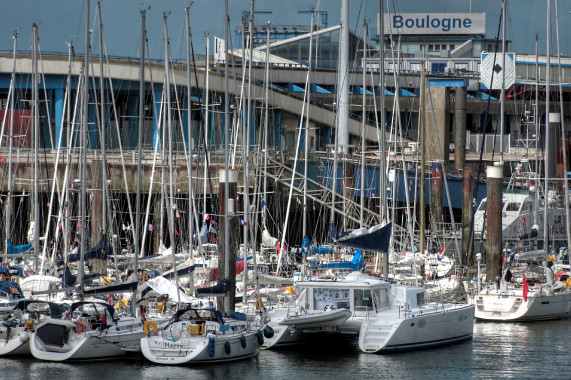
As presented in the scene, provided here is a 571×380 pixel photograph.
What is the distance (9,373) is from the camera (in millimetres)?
30438

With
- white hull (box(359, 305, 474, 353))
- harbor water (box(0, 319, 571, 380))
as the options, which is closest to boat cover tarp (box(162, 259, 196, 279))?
harbor water (box(0, 319, 571, 380))

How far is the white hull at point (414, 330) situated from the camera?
32875mm

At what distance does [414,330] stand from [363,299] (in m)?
1.81

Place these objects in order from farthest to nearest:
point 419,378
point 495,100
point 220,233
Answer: point 495,100 < point 220,233 < point 419,378

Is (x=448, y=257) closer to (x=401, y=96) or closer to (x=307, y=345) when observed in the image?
(x=307, y=345)

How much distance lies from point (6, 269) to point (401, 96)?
43643 millimetres

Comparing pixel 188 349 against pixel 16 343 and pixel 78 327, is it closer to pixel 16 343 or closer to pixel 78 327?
pixel 78 327

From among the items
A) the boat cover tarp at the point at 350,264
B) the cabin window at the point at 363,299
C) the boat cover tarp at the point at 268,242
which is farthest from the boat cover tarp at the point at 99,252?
the boat cover tarp at the point at 268,242

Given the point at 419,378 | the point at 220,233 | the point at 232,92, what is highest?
the point at 232,92

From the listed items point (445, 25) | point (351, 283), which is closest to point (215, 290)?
point (351, 283)

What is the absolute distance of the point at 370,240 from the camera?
3572 cm

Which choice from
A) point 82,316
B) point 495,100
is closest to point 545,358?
point 82,316

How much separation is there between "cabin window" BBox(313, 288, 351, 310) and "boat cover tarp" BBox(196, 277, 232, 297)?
9.22 feet

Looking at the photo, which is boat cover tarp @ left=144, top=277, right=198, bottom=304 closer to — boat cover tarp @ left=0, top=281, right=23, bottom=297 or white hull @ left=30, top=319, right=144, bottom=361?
white hull @ left=30, top=319, right=144, bottom=361
